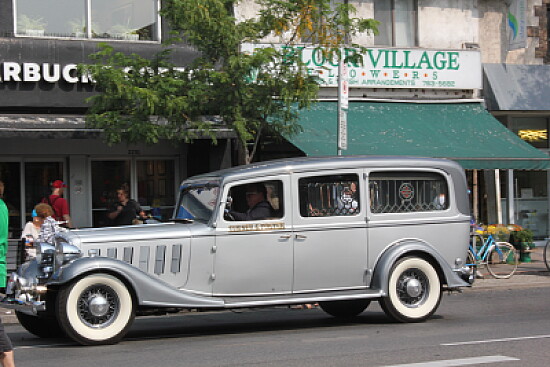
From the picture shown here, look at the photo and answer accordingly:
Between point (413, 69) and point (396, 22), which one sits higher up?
point (396, 22)

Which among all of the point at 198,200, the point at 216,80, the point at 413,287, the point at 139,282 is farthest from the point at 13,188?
the point at 413,287

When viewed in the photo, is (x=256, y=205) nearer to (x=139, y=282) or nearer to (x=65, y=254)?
(x=139, y=282)

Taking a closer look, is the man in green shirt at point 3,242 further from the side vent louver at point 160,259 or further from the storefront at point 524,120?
the storefront at point 524,120

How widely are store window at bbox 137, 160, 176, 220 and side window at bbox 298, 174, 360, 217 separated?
921 centimetres

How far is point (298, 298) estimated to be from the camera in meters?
9.59

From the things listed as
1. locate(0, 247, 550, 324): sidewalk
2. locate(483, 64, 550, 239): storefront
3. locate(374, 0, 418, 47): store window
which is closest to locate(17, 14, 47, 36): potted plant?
locate(0, 247, 550, 324): sidewalk

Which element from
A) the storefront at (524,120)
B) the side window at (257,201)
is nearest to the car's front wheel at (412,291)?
the side window at (257,201)

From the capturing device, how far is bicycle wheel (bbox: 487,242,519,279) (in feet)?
53.5

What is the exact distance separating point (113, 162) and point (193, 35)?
585cm

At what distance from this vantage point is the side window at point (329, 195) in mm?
9867

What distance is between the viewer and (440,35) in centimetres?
2072

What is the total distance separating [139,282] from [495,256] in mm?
9792

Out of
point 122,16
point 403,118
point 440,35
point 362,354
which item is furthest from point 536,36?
point 362,354

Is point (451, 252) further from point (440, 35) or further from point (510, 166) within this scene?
point (440, 35)
